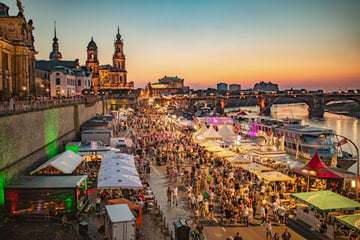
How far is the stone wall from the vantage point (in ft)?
50.1

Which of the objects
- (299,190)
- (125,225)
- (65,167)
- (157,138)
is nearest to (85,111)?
(157,138)

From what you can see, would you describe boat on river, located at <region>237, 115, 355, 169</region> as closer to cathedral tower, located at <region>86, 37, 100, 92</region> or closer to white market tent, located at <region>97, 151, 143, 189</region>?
white market tent, located at <region>97, 151, 143, 189</region>

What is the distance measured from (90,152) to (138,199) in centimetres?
916

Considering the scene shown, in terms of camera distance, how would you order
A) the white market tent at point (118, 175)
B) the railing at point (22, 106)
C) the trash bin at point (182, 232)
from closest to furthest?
A: the trash bin at point (182, 232), the white market tent at point (118, 175), the railing at point (22, 106)

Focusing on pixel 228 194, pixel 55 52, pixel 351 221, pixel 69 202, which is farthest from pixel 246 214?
pixel 55 52

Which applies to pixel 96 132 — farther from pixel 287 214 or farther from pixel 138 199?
pixel 287 214

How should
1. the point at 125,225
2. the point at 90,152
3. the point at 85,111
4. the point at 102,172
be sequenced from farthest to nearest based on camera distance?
the point at 85,111, the point at 90,152, the point at 102,172, the point at 125,225

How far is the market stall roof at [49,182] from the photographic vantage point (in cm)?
1430

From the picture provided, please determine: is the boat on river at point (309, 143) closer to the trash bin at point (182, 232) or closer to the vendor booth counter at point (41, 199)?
the trash bin at point (182, 232)

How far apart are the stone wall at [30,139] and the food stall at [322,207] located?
13318mm

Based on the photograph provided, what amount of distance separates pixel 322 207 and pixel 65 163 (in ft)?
44.0

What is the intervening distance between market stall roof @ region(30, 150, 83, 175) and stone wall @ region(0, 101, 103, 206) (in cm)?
116

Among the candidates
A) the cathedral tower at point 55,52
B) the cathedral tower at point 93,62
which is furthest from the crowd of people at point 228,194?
the cathedral tower at point 55,52

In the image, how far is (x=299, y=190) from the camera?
1869cm
